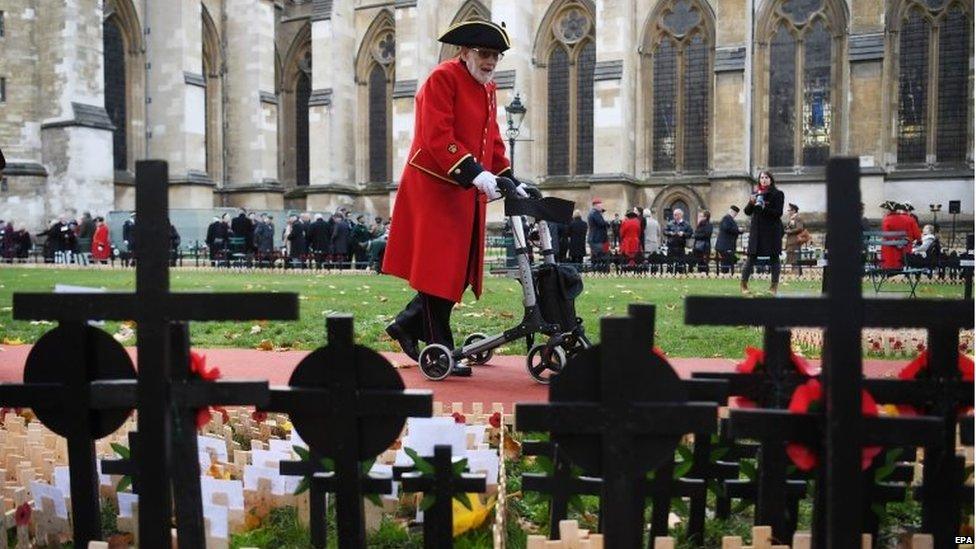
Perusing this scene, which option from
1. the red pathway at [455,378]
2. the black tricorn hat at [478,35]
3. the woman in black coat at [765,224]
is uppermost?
the black tricorn hat at [478,35]

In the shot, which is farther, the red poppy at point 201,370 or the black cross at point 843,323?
the red poppy at point 201,370

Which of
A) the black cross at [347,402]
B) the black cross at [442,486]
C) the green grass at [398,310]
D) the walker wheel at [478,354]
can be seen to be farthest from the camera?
the green grass at [398,310]

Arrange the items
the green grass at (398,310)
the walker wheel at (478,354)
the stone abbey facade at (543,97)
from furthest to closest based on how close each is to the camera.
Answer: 1. the stone abbey facade at (543,97)
2. the green grass at (398,310)
3. the walker wheel at (478,354)

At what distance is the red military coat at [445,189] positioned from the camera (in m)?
5.15

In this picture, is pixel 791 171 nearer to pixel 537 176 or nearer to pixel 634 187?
pixel 634 187

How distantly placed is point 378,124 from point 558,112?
275 inches

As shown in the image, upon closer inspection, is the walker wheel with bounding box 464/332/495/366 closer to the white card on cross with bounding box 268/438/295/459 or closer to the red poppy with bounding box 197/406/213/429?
the white card on cross with bounding box 268/438/295/459

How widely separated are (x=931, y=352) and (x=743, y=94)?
2523 cm

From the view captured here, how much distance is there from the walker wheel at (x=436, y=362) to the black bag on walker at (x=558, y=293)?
0.64 metres

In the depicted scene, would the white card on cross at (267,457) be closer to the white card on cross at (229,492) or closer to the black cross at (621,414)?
the white card on cross at (229,492)

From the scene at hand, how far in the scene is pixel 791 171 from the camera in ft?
87.5

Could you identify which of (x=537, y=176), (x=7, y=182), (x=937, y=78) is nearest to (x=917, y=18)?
(x=937, y=78)

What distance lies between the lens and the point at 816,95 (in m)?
26.7

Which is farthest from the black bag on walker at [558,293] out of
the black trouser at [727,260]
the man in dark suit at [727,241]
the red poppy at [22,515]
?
the black trouser at [727,260]
